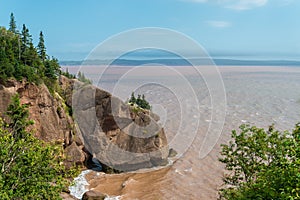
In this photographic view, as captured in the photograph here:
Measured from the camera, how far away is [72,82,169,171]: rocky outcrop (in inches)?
1549

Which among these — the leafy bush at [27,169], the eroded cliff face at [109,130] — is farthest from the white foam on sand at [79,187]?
the leafy bush at [27,169]

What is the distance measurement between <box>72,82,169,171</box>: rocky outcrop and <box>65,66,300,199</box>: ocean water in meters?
1.72

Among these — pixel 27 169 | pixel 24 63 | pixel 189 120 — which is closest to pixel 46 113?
pixel 24 63

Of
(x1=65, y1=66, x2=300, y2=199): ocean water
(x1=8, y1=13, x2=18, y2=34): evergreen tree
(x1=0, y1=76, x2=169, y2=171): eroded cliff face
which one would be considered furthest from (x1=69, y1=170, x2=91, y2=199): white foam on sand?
(x1=8, y1=13, x2=18, y2=34): evergreen tree

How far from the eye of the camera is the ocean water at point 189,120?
34.2 metres

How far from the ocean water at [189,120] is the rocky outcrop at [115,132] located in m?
1.72

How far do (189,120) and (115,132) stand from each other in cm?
2506

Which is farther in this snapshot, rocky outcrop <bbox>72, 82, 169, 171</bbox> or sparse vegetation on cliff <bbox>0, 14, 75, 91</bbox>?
rocky outcrop <bbox>72, 82, 169, 171</bbox>

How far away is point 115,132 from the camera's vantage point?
40.6 m

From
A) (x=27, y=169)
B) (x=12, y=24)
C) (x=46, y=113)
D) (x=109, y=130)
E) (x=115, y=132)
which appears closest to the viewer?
(x=27, y=169)

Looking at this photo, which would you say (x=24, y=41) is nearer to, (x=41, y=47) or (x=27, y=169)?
(x=41, y=47)

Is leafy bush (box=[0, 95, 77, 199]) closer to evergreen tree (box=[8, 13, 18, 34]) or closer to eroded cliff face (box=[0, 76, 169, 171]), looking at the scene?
eroded cliff face (box=[0, 76, 169, 171])

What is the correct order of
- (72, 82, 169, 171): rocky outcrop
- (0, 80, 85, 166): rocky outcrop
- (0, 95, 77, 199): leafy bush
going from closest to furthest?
1. (0, 95, 77, 199): leafy bush
2. (0, 80, 85, 166): rocky outcrop
3. (72, 82, 169, 171): rocky outcrop

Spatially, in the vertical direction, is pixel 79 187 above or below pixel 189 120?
below
